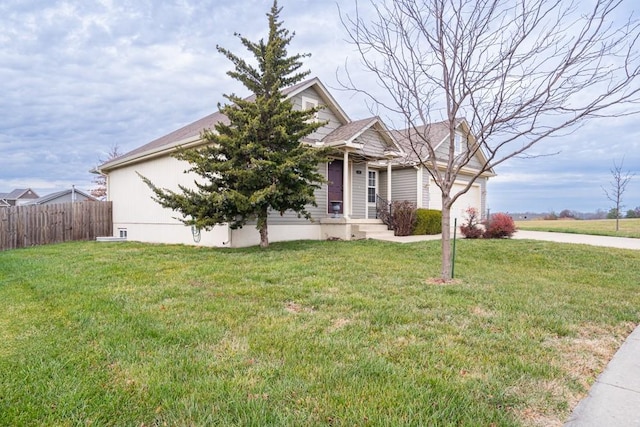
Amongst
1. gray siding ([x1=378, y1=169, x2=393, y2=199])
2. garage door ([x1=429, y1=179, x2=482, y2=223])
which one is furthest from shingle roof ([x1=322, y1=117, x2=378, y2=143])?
garage door ([x1=429, y1=179, x2=482, y2=223])

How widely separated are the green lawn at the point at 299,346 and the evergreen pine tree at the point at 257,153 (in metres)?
2.41

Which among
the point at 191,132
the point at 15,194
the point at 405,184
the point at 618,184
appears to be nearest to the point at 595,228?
the point at 618,184

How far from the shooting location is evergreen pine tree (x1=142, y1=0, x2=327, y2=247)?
865 cm

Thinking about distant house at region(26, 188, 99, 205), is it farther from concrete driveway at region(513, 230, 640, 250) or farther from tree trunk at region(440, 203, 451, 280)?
concrete driveway at region(513, 230, 640, 250)

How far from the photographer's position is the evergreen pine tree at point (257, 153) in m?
8.65

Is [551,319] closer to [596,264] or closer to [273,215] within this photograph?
[596,264]

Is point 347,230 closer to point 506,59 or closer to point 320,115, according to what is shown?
point 320,115

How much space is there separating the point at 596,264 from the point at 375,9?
24.8 feet

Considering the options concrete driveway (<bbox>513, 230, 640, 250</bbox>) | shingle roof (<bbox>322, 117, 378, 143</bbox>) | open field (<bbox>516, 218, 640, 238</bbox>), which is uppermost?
shingle roof (<bbox>322, 117, 378, 143</bbox>)

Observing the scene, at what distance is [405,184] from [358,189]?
3239 millimetres

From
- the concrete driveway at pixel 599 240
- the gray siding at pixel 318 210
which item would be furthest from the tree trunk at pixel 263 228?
the concrete driveway at pixel 599 240

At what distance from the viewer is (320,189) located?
12547 mm

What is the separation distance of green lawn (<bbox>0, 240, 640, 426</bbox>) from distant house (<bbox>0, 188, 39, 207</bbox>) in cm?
3841

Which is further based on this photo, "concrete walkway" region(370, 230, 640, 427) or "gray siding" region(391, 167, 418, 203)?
"gray siding" region(391, 167, 418, 203)
